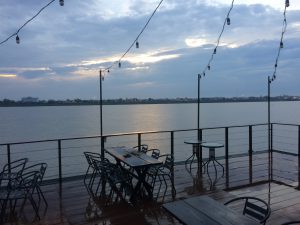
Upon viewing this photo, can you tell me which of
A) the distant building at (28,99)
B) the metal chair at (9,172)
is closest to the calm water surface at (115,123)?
the distant building at (28,99)

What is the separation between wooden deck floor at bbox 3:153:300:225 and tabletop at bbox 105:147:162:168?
21.1 inches

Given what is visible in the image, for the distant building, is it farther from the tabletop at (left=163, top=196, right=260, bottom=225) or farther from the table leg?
the tabletop at (left=163, top=196, right=260, bottom=225)

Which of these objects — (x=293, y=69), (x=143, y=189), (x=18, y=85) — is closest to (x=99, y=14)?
(x=143, y=189)

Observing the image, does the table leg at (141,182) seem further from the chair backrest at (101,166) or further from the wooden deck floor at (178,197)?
the chair backrest at (101,166)

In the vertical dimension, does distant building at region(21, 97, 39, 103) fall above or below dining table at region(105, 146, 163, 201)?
above

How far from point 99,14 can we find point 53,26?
6.17ft

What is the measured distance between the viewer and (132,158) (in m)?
4.65

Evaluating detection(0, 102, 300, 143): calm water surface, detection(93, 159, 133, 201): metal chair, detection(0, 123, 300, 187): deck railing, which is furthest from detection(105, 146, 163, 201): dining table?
detection(0, 102, 300, 143): calm water surface

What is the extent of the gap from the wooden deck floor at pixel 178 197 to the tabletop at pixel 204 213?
1.08 meters

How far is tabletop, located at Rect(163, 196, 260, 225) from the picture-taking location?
2.29 m

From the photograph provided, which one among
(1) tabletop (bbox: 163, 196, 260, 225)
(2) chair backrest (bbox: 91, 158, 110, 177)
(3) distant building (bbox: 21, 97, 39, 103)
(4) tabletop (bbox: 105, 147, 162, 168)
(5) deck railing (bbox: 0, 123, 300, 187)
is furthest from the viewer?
(3) distant building (bbox: 21, 97, 39, 103)

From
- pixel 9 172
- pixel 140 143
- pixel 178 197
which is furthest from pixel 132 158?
pixel 9 172

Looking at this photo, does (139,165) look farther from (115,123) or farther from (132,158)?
(115,123)

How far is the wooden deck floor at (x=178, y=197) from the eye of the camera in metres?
3.73
